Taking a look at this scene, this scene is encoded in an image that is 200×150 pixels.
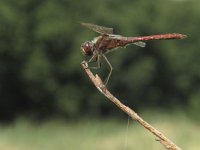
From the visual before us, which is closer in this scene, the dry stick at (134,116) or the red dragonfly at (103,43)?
the dry stick at (134,116)

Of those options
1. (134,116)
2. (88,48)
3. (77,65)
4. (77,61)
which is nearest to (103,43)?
(88,48)

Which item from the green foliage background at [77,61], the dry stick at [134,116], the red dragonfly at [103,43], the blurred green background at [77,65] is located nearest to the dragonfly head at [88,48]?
the red dragonfly at [103,43]

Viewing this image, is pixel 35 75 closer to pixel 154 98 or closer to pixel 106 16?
pixel 106 16

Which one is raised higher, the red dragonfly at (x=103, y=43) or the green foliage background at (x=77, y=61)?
the red dragonfly at (x=103, y=43)

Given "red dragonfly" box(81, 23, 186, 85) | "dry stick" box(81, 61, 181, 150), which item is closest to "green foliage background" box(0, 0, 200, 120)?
"red dragonfly" box(81, 23, 186, 85)

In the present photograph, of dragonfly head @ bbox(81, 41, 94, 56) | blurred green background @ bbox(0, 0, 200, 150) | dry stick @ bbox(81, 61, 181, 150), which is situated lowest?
blurred green background @ bbox(0, 0, 200, 150)

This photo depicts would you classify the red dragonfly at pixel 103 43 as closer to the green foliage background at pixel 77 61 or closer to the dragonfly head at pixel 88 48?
the dragonfly head at pixel 88 48

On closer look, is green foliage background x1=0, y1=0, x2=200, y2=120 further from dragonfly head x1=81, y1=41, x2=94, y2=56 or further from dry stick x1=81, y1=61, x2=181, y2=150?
dry stick x1=81, y1=61, x2=181, y2=150

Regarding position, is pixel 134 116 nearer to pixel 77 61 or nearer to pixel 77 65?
pixel 77 61
